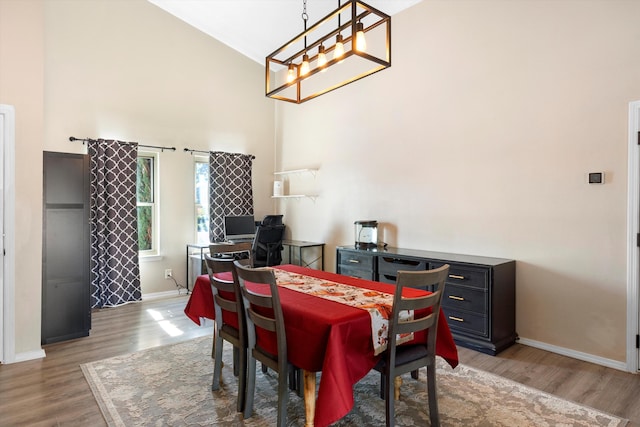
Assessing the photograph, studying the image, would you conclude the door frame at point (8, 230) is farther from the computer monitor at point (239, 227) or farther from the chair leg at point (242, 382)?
the computer monitor at point (239, 227)

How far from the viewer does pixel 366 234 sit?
482 cm

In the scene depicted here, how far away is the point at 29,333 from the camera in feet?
10.3

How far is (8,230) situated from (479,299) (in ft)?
13.0

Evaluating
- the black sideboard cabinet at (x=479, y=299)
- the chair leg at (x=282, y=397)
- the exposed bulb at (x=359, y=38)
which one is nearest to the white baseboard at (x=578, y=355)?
the black sideboard cabinet at (x=479, y=299)

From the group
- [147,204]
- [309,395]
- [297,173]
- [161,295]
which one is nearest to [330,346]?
[309,395]

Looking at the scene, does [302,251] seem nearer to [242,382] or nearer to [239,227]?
[239,227]

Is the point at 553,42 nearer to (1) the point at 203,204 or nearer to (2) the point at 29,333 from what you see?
(1) the point at 203,204

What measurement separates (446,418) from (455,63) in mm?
3355

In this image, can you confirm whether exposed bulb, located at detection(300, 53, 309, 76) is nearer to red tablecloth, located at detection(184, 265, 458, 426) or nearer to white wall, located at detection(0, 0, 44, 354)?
red tablecloth, located at detection(184, 265, 458, 426)

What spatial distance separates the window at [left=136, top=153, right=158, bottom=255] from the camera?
522cm

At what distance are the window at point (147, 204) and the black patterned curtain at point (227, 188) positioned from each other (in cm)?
77

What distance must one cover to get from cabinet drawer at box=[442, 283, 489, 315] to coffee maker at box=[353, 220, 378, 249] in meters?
1.20

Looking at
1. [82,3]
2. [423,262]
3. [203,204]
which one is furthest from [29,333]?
[82,3]

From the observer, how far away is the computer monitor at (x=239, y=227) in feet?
18.0
